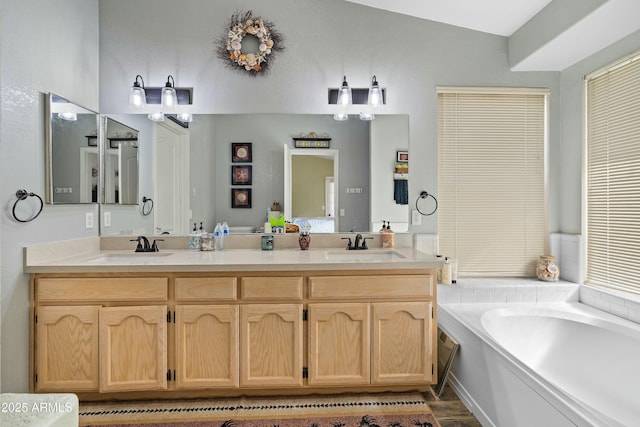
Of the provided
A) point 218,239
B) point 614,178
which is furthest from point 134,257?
point 614,178

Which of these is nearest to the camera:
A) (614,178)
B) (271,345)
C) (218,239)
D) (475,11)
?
(271,345)

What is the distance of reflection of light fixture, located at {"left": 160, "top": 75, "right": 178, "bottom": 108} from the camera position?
99.8 inches

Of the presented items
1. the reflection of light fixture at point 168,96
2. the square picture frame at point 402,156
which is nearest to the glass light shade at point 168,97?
the reflection of light fixture at point 168,96

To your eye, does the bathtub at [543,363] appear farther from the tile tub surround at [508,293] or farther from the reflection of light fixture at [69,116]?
the reflection of light fixture at [69,116]

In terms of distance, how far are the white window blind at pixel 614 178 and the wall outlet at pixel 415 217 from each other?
1205 mm

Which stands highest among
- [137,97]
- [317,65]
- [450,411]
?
[317,65]

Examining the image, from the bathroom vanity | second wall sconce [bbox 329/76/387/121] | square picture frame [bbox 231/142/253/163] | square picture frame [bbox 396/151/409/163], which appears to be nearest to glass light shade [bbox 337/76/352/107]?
second wall sconce [bbox 329/76/387/121]

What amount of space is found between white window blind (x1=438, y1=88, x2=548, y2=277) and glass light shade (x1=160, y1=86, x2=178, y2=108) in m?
2.02

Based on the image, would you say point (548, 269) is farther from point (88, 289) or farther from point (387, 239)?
point (88, 289)

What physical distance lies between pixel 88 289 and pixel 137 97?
139 centimetres

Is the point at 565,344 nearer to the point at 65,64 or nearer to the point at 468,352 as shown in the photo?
the point at 468,352

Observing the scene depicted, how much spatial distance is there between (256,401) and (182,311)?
2.27 feet

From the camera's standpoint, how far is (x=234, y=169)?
103 inches

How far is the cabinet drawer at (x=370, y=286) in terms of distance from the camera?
2041 millimetres
